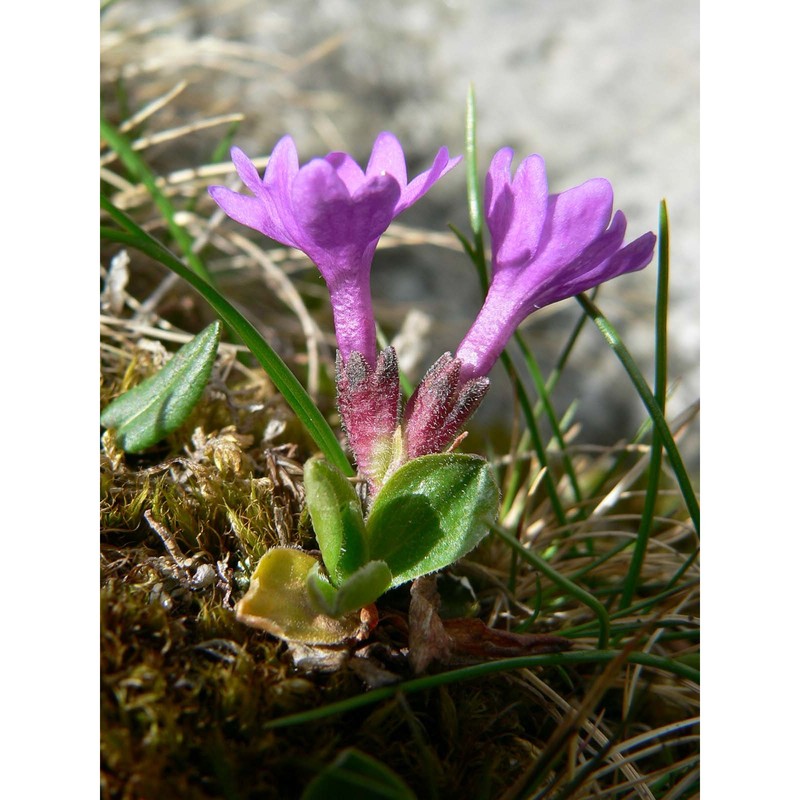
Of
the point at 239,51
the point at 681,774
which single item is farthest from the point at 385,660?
the point at 239,51

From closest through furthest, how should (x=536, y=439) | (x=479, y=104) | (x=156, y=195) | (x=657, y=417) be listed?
(x=657, y=417)
(x=536, y=439)
(x=156, y=195)
(x=479, y=104)

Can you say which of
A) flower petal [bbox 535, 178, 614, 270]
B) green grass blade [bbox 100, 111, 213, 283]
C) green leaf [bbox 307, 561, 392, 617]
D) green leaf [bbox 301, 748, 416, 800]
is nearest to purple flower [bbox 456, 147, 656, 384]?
flower petal [bbox 535, 178, 614, 270]

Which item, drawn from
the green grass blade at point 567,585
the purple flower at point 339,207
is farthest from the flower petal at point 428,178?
the green grass blade at point 567,585

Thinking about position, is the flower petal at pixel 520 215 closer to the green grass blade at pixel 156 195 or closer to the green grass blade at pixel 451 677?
the green grass blade at pixel 451 677

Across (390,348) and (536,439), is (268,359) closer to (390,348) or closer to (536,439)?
(390,348)

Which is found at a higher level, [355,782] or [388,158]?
[388,158]

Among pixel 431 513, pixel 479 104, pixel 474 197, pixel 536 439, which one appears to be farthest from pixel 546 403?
pixel 479 104

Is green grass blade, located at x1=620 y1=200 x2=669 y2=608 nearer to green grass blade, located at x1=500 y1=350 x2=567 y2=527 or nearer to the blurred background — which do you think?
green grass blade, located at x1=500 y1=350 x2=567 y2=527
